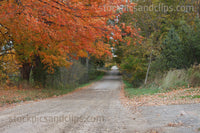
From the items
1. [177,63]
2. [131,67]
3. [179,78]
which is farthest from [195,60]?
[131,67]

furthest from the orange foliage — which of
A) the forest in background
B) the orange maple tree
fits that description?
the forest in background

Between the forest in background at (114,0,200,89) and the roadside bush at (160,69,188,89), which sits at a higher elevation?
the forest in background at (114,0,200,89)

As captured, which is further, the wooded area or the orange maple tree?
the wooded area

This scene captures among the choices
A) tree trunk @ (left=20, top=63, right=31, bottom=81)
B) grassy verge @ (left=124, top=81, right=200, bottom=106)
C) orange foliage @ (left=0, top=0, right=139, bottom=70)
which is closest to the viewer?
grassy verge @ (left=124, top=81, right=200, bottom=106)

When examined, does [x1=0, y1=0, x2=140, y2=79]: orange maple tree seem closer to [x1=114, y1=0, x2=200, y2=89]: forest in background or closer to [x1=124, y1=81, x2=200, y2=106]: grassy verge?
[x1=124, y1=81, x2=200, y2=106]: grassy verge

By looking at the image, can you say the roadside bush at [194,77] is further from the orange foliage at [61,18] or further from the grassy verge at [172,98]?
the orange foliage at [61,18]

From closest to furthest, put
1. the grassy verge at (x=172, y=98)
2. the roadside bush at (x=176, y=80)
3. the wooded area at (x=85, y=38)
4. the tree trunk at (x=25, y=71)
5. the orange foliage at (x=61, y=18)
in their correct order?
the grassy verge at (x=172, y=98) → the orange foliage at (x=61, y=18) → the wooded area at (x=85, y=38) → the roadside bush at (x=176, y=80) → the tree trunk at (x=25, y=71)

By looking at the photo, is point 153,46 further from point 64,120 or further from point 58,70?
point 64,120

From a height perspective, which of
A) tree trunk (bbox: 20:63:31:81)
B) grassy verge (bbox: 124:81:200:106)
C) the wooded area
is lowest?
grassy verge (bbox: 124:81:200:106)

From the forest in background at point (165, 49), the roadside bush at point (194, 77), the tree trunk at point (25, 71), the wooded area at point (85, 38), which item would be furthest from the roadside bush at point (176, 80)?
the tree trunk at point (25, 71)

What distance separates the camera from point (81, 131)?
17.8ft

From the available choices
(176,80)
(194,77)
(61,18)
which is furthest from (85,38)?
(194,77)

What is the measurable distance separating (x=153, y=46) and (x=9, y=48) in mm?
12756

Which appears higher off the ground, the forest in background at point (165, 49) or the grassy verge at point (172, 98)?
the forest in background at point (165, 49)
